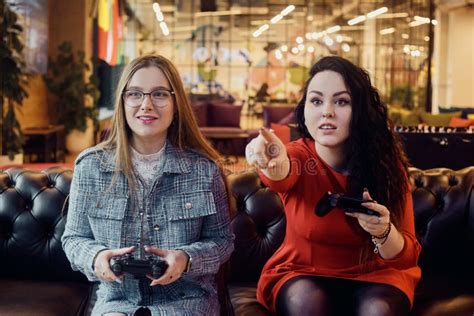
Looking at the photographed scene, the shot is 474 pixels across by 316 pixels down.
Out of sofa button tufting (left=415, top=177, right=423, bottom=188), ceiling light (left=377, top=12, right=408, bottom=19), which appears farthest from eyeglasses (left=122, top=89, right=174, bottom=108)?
ceiling light (left=377, top=12, right=408, bottom=19)

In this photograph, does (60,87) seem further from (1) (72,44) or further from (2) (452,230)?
(2) (452,230)

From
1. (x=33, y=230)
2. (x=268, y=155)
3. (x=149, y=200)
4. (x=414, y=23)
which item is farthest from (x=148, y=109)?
(x=414, y=23)

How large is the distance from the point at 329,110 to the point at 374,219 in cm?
38

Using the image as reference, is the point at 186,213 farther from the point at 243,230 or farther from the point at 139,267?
the point at 243,230

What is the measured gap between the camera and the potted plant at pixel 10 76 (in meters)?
7.30

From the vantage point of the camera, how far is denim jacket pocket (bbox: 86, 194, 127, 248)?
6.61 ft

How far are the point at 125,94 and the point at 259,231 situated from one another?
914mm

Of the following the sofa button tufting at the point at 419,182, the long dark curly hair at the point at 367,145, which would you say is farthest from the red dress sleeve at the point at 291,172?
the sofa button tufting at the point at 419,182

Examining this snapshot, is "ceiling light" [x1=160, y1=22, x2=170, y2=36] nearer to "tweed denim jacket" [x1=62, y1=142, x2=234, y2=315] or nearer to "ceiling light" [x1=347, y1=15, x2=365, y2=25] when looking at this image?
"ceiling light" [x1=347, y1=15, x2=365, y2=25]

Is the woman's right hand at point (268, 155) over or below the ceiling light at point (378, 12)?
below

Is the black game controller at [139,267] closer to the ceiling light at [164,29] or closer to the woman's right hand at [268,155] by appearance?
the woman's right hand at [268,155]

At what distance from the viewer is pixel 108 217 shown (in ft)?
6.62

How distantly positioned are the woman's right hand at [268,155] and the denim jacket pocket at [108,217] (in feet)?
1.40

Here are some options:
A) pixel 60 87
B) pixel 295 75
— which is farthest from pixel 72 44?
pixel 295 75
